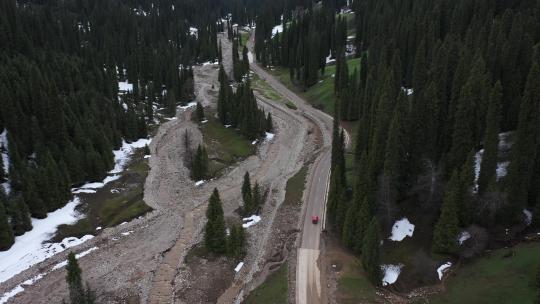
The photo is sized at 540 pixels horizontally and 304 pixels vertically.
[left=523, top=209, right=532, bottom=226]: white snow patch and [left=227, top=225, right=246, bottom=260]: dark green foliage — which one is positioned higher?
[left=523, top=209, right=532, bottom=226]: white snow patch

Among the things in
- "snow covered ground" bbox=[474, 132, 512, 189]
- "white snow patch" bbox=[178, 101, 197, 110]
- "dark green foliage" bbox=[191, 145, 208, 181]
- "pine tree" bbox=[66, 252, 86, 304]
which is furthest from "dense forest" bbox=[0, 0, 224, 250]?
"snow covered ground" bbox=[474, 132, 512, 189]

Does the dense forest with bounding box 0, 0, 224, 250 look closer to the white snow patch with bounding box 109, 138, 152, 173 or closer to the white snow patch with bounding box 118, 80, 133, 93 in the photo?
the white snow patch with bounding box 118, 80, 133, 93

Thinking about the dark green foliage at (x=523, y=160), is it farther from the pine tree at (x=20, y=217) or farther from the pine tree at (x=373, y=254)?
the pine tree at (x=20, y=217)

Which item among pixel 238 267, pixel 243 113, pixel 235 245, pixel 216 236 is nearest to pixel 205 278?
pixel 238 267

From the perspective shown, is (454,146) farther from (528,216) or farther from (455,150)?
(528,216)

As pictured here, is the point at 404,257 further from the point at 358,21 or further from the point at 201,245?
the point at 358,21

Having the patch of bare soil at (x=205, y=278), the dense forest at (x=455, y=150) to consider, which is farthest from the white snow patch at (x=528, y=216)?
the patch of bare soil at (x=205, y=278)
